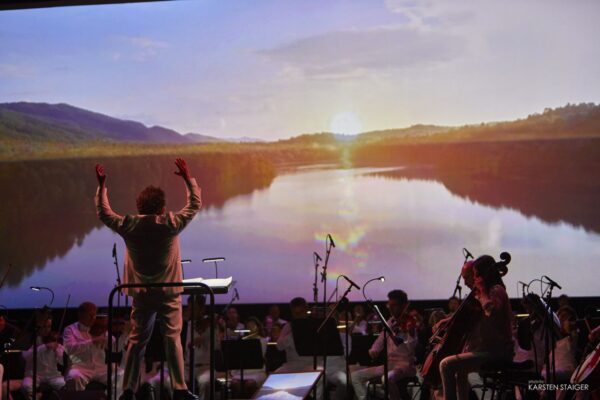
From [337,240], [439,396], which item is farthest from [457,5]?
[439,396]

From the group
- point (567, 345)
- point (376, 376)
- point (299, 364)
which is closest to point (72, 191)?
point (299, 364)

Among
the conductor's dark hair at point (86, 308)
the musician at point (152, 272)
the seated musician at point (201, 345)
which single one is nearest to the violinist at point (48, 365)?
the conductor's dark hair at point (86, 308)

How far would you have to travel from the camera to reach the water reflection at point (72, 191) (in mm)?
10812

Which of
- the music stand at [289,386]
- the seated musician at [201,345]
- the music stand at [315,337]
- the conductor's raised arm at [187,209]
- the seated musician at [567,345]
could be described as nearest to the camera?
the conductor's raised arm at [187,209]

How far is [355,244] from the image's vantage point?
10.3m

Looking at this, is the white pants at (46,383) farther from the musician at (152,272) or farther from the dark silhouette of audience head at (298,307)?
the musician at (152,272)

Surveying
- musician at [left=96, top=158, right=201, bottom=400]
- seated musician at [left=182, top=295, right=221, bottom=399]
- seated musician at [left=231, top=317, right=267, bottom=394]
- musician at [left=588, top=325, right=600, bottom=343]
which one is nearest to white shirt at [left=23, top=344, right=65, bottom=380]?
seated musician at [left=182, top=295, right=221, bottom=399]

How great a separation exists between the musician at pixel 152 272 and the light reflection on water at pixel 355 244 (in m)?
4.34

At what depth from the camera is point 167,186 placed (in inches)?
439

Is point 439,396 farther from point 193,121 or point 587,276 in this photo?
point 193,121

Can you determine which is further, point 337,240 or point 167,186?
point 167,186

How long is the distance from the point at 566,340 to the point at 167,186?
19.5ft

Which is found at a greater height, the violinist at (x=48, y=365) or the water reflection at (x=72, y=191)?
the water reflection at (x=72, y=191)

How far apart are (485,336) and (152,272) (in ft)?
9.30
